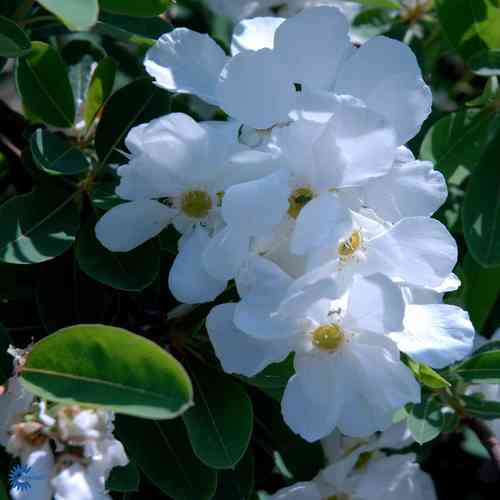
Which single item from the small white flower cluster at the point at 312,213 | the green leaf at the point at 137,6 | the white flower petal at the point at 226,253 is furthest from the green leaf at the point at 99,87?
the white flower petal at the point at 226,253

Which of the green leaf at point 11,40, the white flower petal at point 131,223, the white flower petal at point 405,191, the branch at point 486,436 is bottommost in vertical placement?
the branch at point 486,436

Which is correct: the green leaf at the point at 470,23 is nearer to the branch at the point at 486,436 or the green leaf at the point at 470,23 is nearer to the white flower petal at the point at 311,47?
the white flower petal at the point at 311,47

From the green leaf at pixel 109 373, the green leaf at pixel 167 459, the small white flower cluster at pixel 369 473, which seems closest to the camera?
the green leaf at pixel 109 373

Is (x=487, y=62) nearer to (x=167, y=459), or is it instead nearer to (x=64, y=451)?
(x=167, y=459)

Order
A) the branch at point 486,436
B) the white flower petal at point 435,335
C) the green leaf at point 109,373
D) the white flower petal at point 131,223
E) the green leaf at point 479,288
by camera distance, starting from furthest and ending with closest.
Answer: the green leaf at point 479,288, the branch at point 486,436, the white flower petal at point 131,223, the white flower petal at point 435,335, the green leaf at point 109,373

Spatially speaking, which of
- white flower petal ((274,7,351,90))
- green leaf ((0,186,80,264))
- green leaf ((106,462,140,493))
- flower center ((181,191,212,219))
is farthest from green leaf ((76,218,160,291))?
white flower petal ((274,7,351,90))

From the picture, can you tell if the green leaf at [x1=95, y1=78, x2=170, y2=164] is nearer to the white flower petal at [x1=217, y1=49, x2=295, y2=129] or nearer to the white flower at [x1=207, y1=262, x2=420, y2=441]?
the white flower petal at [x1=217, y1=49, x2=295, y2=129]

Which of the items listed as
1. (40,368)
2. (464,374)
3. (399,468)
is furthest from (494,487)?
(40,368)
